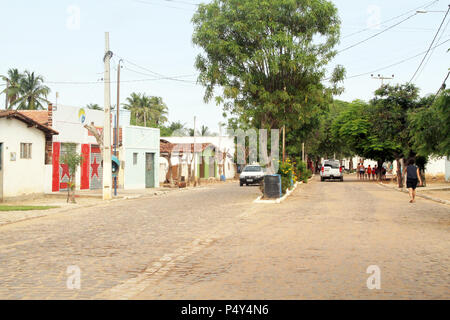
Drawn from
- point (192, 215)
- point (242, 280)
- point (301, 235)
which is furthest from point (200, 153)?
point (242, 280)

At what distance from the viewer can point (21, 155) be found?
938 inches

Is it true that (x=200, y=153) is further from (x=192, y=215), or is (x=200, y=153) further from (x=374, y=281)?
(x=374, y=281)

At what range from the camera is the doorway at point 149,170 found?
3891 centimetres

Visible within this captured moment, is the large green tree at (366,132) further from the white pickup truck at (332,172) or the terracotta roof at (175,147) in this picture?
the terracotta roof at (175,147)

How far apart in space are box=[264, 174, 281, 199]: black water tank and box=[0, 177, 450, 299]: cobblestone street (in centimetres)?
672

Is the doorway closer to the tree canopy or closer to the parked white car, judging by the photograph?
the parked white car

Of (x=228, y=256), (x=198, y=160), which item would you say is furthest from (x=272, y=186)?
(x=198, y=160)

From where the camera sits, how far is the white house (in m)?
22.4

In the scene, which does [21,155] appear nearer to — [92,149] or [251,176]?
[92,149]

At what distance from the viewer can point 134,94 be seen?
7256 cm

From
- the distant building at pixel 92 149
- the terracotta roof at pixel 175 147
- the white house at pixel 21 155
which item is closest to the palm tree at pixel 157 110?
the terracotta roof at pixel 175 147

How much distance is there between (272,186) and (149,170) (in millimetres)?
17873

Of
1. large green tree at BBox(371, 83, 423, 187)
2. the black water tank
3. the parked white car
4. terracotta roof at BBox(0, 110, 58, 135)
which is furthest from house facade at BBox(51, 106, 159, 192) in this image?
large green tree at BBox(371, 83, 423, 187)

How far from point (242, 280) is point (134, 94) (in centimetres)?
6747
